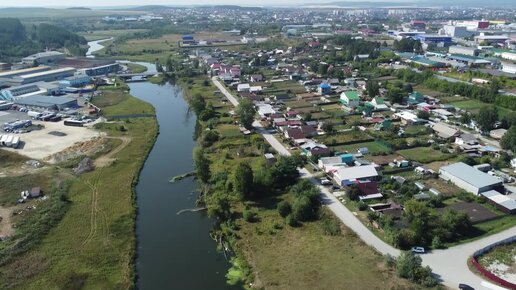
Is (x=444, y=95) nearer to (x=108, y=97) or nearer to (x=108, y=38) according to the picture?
(x=108, y=97)

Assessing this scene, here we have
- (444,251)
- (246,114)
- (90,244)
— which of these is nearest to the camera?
(444,251)

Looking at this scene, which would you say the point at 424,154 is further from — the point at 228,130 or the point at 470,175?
the point at 228,130

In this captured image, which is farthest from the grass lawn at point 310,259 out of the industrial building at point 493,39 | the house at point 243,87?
the industrial building at point 493,39

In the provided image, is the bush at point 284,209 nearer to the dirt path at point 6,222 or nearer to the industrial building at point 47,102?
the dirt path at point 6,222

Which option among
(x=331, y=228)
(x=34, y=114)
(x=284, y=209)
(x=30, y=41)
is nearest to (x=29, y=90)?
(x=34, y=114)

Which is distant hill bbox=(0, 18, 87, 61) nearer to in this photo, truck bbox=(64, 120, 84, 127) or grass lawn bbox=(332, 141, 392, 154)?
truck bbox=(64, 120, 84, 127)

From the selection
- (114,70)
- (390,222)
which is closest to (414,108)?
(390,222)
